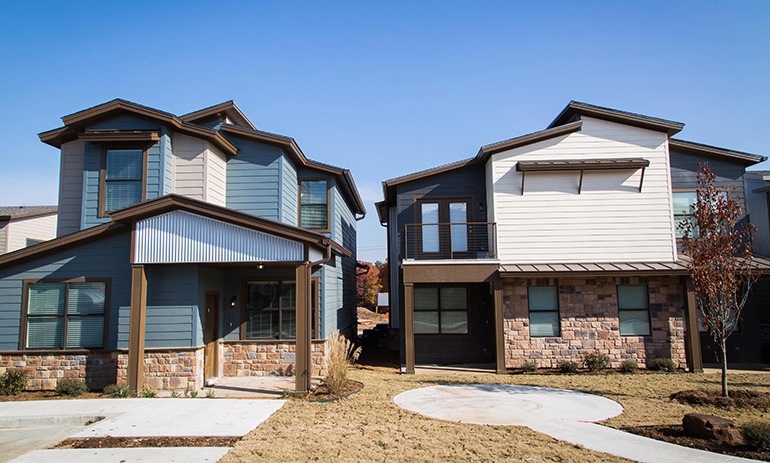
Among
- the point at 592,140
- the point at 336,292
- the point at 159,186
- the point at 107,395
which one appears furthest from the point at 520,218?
the point at 107,395

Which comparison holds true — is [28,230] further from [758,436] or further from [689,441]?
[758,436]

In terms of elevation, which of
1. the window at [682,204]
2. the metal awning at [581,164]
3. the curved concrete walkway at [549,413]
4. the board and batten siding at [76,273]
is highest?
the metal awning at [581,164]

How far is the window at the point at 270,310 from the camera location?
12859mm

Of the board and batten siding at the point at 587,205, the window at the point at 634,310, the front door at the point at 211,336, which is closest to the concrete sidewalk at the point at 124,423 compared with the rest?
the front door at the point at 211,336

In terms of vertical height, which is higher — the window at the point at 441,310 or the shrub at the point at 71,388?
the window at the point at 441,310

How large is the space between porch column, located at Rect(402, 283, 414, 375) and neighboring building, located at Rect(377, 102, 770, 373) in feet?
0.10

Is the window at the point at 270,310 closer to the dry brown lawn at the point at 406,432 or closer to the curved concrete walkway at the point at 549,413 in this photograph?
the dry brown lawn at the point at 406,432

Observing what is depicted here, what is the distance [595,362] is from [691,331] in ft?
8.70

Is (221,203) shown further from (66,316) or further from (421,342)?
(421,342)

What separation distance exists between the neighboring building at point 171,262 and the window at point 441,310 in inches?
104

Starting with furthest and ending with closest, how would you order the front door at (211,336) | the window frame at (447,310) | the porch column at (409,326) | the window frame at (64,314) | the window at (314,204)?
1. the window frame at (447,310)
2. the window at (314,204)
3. the porch column at (409,326)
4. the front door at (211,336)
5. the window frame at (64,314)

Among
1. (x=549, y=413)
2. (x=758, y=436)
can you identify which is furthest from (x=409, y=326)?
(x=758, y=436)

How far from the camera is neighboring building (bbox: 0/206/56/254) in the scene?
19.6 meters

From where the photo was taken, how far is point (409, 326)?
13.6 metres
